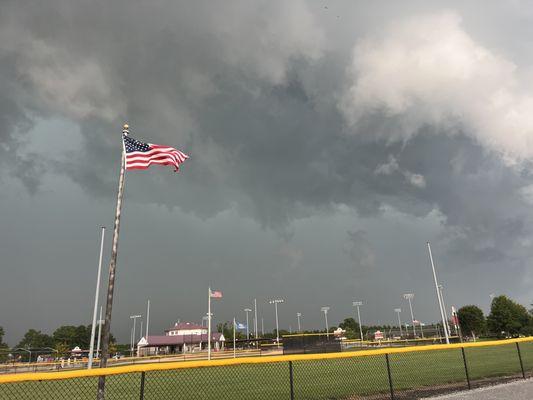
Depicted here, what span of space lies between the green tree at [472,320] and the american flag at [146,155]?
10927cm

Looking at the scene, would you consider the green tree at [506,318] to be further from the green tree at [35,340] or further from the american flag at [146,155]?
the green tree at [35,340]

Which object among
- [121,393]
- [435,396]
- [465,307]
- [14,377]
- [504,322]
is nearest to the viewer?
[14,377]

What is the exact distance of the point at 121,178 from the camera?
41.1 feet

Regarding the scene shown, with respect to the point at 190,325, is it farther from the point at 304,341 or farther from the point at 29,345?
the point at 304,341

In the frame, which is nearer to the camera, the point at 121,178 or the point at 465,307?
the point at 121,178

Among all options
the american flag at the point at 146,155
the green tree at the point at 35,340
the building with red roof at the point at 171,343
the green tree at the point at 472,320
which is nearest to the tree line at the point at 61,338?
the green tree at the point at 35,340

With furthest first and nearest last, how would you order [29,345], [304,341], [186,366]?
[29,345] < [304,341] < [186,366]

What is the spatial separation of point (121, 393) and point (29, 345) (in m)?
175

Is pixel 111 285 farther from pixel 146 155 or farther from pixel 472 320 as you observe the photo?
pixel 472 320

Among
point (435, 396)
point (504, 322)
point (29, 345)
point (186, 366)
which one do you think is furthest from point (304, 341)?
point (29, 345)

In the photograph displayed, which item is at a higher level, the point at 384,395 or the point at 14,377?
the point at 14,377

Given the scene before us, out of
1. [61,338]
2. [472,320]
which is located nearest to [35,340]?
[61,338]

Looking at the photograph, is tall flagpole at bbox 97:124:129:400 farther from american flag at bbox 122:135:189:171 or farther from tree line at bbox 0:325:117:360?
tree line at bbox 0:325:117:360

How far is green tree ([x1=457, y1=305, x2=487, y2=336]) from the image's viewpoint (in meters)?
101
